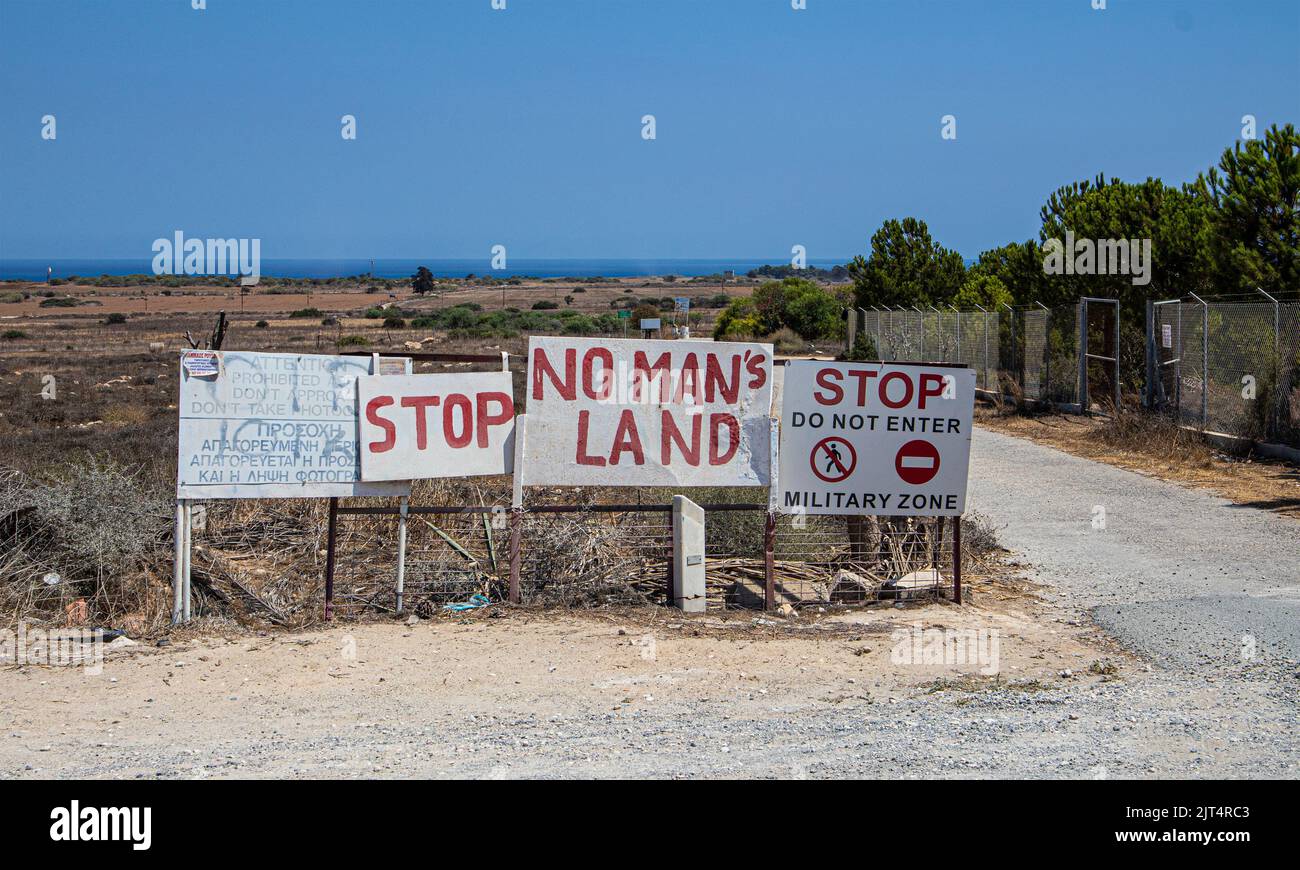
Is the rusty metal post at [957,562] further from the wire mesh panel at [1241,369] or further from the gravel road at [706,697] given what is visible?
the wire mesh panel at [1241,369]

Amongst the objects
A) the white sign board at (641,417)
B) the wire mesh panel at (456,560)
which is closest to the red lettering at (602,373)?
the white sign board at (641,417)

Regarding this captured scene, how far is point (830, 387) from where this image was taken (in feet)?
29.5

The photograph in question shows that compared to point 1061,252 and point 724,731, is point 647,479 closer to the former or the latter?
point 724,731

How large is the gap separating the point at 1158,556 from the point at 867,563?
311 centimetres

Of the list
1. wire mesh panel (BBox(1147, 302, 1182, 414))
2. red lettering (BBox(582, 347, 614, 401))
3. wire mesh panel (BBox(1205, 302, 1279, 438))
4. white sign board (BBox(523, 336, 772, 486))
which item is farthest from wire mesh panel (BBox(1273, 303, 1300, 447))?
red lettering (BBox(582, 347, 614, 401))

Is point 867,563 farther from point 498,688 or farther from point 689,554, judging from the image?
point 498,688

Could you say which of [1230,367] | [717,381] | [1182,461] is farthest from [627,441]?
[1230,367]

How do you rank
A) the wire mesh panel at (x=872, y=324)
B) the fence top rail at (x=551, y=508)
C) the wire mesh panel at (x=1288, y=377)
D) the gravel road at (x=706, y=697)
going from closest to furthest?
the gravel road at (x=706, y=697)
the fence top rail at (x=551, y=508)
the wire mesh panel at (x=1288, y=377)
the wire mesh panel at (x=872, y=324)

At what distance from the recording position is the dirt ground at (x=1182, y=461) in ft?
48.2

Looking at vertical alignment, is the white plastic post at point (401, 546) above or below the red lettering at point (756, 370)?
below

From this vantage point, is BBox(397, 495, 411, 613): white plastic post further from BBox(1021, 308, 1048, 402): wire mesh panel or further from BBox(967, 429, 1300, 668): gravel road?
BBox(1021, 308, 1048, 402): wire mesh panel

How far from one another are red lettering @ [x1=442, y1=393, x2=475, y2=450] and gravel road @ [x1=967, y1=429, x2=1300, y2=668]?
471cm

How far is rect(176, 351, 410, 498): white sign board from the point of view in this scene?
328 inches

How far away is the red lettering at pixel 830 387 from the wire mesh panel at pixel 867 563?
113 centimetres
